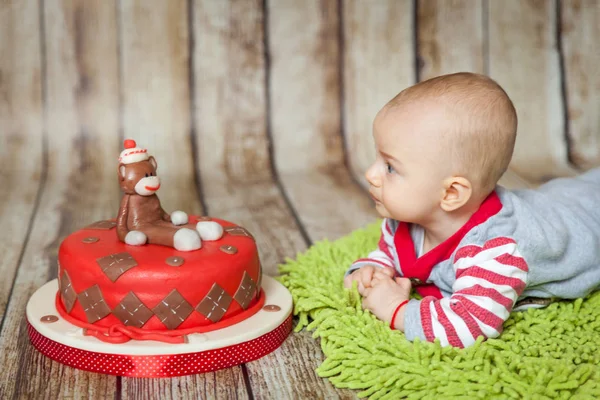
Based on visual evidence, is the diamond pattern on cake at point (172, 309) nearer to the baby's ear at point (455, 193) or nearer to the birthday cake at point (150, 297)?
the birthday cake at point (150, 297)

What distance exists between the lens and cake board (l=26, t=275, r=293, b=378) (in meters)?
1.17

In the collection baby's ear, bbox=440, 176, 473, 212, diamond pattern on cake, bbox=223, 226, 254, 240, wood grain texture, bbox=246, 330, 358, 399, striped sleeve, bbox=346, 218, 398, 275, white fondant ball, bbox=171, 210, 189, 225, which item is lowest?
wood grain texture, bbox=246, 330, 358, 399

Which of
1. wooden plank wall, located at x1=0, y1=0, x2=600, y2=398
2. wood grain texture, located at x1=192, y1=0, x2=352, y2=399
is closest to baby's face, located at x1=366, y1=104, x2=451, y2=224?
wooden plank wall, located at x1=0, y1=0, x2=600, y2=398

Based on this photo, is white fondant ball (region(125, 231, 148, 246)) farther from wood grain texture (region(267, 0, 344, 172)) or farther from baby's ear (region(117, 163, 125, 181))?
wood grain texture (region(267, 0, 344, 172))

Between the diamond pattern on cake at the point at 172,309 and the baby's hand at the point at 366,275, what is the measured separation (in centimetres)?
34

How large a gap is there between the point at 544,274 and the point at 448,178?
0.24 meters

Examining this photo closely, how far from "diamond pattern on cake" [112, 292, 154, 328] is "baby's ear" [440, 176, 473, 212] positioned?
49 cm

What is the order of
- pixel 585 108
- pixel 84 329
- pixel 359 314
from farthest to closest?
pixel 585 108 → pixel 359 314 → pixel 84 329

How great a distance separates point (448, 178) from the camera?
127 cm

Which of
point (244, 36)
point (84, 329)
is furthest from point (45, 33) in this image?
point (84, 329)

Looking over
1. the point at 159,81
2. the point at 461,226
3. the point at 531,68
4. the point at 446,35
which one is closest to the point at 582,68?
the point at 531,68

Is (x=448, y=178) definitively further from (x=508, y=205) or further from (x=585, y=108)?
(x=585, y=108)

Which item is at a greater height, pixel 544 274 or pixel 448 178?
pixel 448 178

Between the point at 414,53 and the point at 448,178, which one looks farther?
the point at 414,53
